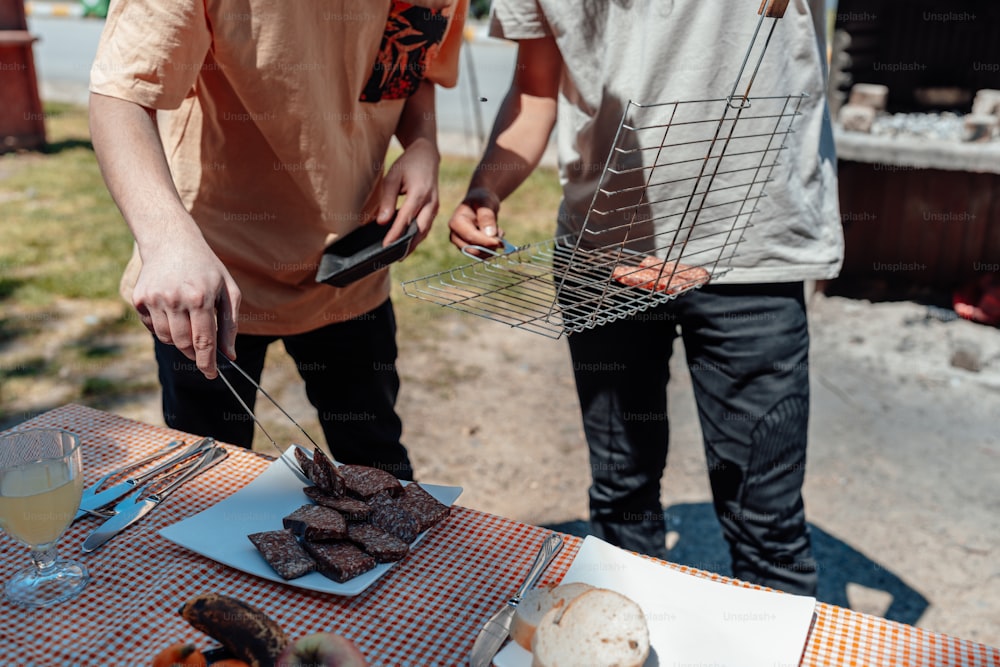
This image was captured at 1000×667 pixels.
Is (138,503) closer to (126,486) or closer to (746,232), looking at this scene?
(126,486)

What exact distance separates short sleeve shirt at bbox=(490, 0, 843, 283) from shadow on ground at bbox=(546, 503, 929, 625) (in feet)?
3.80

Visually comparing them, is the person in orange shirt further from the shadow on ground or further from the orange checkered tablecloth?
the shadow on ground

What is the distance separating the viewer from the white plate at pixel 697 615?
1089 millimetres

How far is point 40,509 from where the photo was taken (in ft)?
3.87

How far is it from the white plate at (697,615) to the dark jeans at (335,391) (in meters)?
0.92

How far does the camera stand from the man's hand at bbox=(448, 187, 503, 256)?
1.69 meters

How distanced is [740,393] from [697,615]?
2.53ft

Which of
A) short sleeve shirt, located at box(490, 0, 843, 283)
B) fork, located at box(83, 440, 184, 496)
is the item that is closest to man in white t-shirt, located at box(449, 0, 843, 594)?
short sleeve shirt, located at box(490, 0, 843, 283)

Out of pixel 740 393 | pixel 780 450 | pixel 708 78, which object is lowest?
pixel 780 450

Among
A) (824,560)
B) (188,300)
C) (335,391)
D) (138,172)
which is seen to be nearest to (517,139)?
(335,391)

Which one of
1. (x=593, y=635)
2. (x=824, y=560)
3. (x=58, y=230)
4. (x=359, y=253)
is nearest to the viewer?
(x=593, y=635)

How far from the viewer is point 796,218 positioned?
1.78 metres

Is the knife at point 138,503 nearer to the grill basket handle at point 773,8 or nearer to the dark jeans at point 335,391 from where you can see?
the dark jeans at point 335,391

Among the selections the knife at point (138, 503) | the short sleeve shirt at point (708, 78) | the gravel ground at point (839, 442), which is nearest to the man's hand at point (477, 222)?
the short sleeve shirt at point (708, 78)
